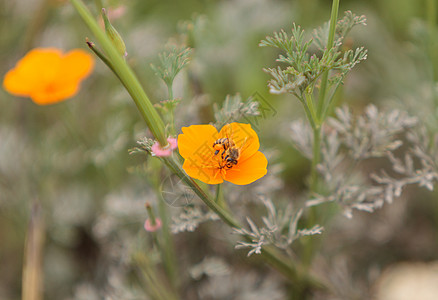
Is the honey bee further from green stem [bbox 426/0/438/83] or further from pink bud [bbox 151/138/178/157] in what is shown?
green stem [bbox 426/0/438/83]

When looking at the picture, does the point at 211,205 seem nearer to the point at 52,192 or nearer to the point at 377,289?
the point at 377,289

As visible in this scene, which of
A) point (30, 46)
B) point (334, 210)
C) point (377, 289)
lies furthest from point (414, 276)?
point (30, 46)

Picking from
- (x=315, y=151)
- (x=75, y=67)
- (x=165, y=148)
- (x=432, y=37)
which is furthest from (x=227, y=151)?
(x=432, y=37)

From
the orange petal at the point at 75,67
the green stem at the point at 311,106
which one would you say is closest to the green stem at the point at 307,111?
the green stem at the point at 311,106

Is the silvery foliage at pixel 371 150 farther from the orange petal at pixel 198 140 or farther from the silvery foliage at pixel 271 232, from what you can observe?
the orange petal at pixel 198 140

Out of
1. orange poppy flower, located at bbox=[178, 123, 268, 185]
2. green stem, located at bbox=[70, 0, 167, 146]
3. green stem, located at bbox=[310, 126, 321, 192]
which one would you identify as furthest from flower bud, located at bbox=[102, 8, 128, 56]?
green stem, located at bbox=[310, 126, 321, 192]

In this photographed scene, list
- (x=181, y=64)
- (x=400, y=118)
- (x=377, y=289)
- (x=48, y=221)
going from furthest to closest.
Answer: (x=48, y=221)
(x=377, y=289)
(x=400, y=118)
(x=181, y=64)

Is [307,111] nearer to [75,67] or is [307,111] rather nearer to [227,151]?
[227,151]
